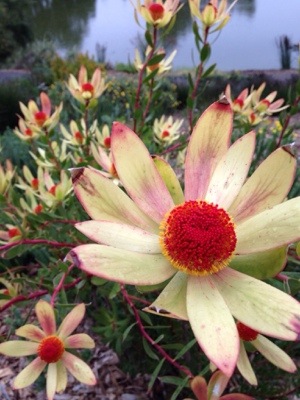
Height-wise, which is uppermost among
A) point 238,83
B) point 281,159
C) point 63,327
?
point 281,159

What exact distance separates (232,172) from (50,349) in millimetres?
524

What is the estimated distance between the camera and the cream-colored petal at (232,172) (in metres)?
0.66

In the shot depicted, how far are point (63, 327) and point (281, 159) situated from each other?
582 mm

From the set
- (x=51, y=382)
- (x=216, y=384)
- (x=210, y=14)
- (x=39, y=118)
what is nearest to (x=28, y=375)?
(x=51, y=382)

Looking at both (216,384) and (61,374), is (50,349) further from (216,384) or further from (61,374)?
(216,384)

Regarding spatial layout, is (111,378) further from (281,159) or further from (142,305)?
(281,159)

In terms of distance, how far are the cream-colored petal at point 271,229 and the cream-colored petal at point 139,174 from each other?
119 mm

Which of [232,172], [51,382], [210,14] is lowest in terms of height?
[51,382]

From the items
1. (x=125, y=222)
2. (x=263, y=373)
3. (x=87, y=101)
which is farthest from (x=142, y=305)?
(x=125, y=222)

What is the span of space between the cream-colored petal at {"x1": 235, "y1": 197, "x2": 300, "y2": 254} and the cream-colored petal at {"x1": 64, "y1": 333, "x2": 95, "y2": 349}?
1.47 feet

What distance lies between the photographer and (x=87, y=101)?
150 centimetres

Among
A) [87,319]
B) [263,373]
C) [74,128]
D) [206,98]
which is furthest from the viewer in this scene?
[206,98]

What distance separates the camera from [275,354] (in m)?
0.76

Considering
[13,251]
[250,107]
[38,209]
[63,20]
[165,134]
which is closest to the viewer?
[13,251]
